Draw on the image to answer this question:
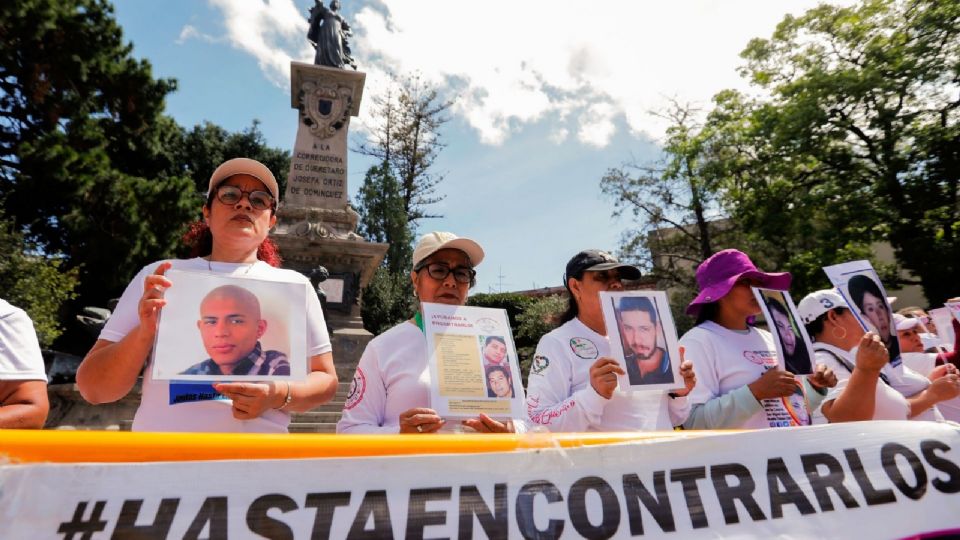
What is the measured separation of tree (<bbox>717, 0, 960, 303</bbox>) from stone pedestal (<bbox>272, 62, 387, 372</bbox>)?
13127 mm

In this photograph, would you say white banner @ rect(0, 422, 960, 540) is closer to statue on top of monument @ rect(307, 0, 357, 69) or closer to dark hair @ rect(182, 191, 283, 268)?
dark hair @ rect(182, 191, 283, 268)

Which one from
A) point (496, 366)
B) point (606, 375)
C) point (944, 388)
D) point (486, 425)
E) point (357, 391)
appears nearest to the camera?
point (486, 425)

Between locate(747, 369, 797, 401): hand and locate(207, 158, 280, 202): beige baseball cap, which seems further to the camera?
locate(747, 369, 797, 401): hand

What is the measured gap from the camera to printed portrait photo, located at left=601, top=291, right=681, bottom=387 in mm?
2205

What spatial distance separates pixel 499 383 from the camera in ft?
6.70

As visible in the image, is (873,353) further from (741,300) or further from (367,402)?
(367,402)

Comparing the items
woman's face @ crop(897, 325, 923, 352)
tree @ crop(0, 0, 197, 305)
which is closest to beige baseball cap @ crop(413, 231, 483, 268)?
woman's face @ crop(897, 325, 923, 352)

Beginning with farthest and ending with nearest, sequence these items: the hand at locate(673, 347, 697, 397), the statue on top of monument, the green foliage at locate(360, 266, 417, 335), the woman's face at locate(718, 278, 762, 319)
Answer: the green foliage at locate(360, 266, 417, 335), the statue on top of monument, the woman's face at locate(718, 278, 762, 319), the hand at locate(673, 347, 697, 397)

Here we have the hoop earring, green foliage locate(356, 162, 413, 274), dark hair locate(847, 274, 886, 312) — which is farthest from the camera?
green foliage locate(356, 162, 413, 274)

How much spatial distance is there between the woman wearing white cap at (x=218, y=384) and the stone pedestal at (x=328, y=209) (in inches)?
374

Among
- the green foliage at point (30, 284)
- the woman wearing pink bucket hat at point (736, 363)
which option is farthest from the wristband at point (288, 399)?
the green foliage at point (30, 284)

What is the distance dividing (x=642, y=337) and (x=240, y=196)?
1643 millimetres

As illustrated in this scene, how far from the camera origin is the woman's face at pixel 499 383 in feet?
6.64

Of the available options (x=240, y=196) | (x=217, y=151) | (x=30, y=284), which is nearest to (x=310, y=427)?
(x=240, y=196)
